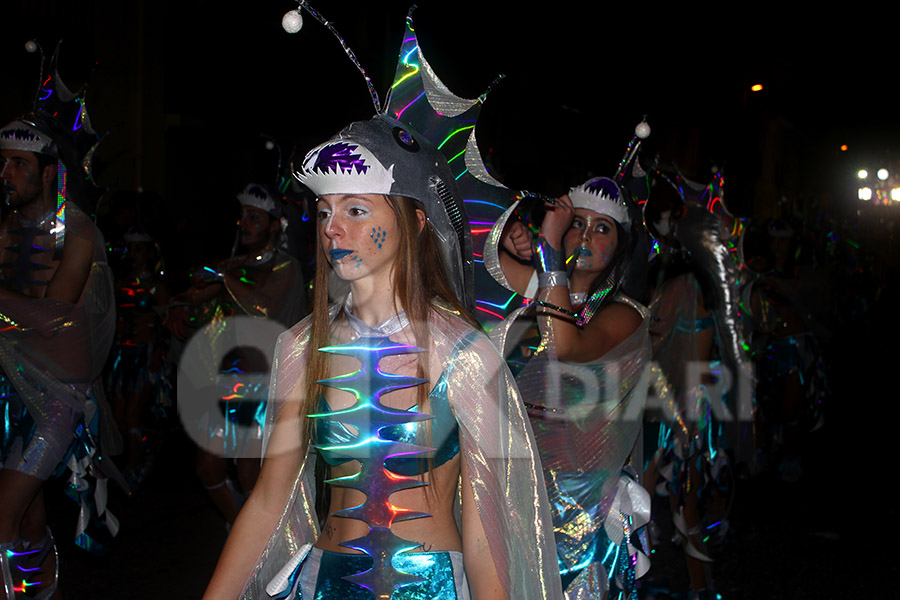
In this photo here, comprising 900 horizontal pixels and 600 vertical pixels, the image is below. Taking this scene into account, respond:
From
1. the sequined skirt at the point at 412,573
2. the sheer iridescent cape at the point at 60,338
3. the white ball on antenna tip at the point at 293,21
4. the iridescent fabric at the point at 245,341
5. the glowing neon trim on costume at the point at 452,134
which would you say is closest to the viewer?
the sequined skirt at the point at 412,573

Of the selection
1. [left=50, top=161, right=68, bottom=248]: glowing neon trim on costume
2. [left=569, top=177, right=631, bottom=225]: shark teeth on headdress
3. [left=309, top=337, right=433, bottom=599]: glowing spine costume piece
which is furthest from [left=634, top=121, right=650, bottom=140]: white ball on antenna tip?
[left=50, top=161, right=68, bottom=248]: glowing neon trim on costume

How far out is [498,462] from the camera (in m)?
2.12

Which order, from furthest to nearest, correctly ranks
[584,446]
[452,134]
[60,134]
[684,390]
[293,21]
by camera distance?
[684,390] → [60,134] → [584,446] → [452,134] → [293,21]

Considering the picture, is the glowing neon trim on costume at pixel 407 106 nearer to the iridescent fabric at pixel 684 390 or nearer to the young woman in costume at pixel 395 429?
the young woman in costume at pixel 395 429

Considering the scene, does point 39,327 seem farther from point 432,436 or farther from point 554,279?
point 432,436

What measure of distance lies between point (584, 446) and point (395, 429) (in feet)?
5.52

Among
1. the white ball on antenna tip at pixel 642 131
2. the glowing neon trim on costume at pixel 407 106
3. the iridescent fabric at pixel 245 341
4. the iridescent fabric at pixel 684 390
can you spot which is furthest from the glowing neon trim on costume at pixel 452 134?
the iridescent fabric at pixel 245 341

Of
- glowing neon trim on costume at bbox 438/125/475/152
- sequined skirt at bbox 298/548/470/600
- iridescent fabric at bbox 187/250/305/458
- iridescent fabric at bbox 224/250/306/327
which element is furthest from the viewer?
iridescent fabric at bbox 224/250/306/327

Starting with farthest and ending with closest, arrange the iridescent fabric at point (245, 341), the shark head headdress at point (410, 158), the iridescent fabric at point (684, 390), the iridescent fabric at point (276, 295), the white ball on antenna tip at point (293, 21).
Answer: the iridescent fabric at point (276, 295)
the iridescent fabric at point (245, 341)
the iridescent fabric at point (684, 390)
the white ball on antenna tip at point (293, 21)
the shark head headdress at point (410, 158)

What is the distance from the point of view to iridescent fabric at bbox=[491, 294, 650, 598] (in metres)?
3.48

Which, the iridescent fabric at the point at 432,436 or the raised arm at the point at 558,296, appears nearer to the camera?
the iridescent fabric at the point at 432,436

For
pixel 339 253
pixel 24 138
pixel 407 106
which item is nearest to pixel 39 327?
pixel 24 138

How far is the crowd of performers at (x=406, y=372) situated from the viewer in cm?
213

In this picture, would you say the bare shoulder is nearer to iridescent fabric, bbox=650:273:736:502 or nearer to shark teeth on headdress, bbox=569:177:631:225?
shark teeth on headdress, bbox=569:177:631:225
